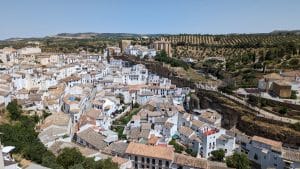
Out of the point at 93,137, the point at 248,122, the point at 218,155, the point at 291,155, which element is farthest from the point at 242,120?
the point at 93,137

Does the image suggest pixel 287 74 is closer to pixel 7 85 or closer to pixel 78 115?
pixel 78 115

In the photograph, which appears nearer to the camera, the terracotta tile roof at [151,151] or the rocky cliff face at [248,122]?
the terracotta tile roof at [151,151]

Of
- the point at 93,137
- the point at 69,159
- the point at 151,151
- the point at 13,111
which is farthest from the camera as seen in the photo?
the point at 13,111

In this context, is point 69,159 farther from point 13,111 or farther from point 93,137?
point 13,111

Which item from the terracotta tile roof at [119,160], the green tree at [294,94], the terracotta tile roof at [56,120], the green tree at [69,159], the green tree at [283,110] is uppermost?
the green tree at [294,94]

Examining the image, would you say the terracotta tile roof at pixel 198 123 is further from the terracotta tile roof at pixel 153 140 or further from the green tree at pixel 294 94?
the green tree at pixel 294 94

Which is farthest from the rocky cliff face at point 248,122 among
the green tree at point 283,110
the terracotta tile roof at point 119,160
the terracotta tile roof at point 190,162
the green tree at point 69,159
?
the green tree at point 69,159
